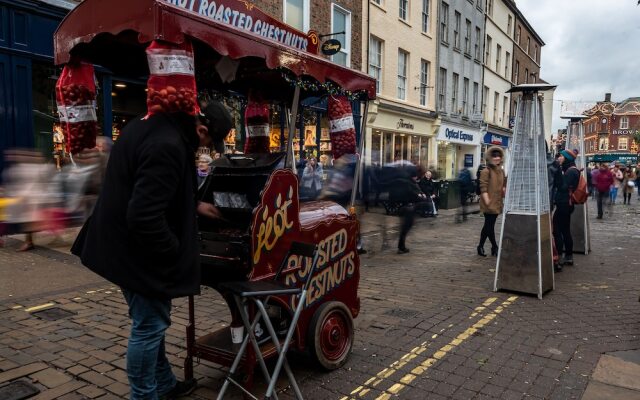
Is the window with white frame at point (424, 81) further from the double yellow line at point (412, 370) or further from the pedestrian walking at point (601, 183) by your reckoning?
the double yellow line at point (412, 370)

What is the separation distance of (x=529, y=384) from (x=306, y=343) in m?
1.75

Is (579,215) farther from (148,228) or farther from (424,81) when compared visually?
(424,81)

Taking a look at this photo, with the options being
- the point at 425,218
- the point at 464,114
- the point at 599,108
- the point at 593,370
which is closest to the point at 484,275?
the point at 593,370

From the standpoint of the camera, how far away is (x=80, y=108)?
3768 mm

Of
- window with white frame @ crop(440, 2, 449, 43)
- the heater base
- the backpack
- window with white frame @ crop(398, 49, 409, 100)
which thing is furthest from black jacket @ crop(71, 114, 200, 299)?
window with white frame @ crop(440, 2, 449, 43)

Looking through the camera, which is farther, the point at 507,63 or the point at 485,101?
the point at 507,63

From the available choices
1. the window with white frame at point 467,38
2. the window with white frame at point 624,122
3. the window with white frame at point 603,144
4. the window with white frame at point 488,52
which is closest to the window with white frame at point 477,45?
the window with white frame at point 467,38

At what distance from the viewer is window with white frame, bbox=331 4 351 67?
17062 millimetres

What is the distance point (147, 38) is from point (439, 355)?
3.43 metres

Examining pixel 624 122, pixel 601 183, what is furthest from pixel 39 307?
pixel 624 122

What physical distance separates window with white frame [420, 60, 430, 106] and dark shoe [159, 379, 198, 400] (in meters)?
21.0

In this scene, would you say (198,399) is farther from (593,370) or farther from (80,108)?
(593,370)

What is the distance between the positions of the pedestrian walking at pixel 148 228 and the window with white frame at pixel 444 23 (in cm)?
2362

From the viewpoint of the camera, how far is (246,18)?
140 inches
